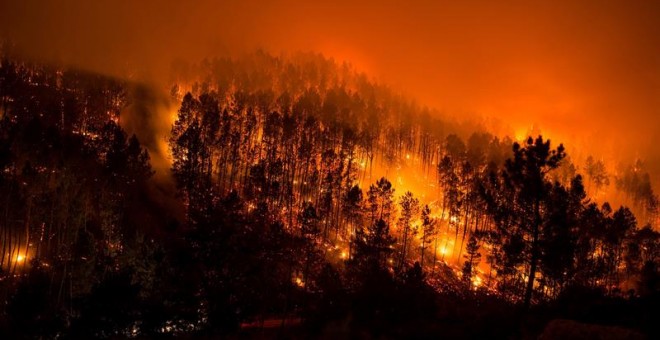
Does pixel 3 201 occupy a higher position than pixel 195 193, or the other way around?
pixel 195 193

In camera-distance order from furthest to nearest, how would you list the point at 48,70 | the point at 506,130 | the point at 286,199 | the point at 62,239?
1. the point at 506,130
2. the point at 48,70
3. the point at 286,199
4. the point at 62,239

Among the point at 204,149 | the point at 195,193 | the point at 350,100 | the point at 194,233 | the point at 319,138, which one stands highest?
the point at 350,100

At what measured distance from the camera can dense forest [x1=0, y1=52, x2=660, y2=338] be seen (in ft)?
71.6

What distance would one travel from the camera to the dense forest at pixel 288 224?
2183 cm

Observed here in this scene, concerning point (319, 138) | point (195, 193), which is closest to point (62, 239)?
point (195, 193)

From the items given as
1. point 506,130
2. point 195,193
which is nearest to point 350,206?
point 195,193

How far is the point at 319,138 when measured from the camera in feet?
296

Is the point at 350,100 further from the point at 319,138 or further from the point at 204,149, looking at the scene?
the point at 204,149

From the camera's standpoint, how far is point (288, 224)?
2692 inches

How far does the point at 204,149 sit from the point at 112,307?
200 ft

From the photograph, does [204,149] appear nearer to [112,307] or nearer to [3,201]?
[3,201]

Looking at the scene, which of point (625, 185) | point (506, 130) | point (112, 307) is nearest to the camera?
point (112, 307)

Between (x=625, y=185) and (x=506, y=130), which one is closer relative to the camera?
(x=625, y=185)

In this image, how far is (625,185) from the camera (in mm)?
131125
